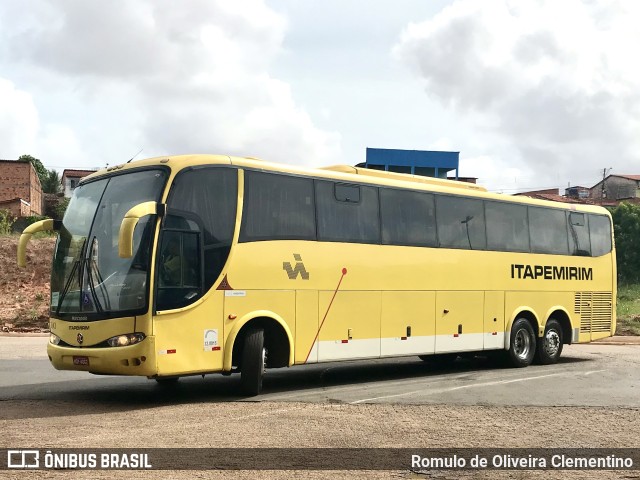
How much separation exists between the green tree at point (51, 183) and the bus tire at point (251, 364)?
8488cm

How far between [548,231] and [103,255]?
11150 millimetres

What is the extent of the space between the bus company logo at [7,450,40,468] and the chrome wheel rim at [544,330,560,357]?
528 inches

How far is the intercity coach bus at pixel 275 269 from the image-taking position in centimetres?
1135

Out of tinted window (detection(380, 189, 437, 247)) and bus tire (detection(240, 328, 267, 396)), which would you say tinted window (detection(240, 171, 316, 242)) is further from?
tinted window (detection(380, 189, 437, 247))

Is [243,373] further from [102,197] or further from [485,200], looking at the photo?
[485,200]

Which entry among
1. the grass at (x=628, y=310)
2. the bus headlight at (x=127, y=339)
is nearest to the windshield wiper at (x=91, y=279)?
the bus headlight at (x=127, y=339)

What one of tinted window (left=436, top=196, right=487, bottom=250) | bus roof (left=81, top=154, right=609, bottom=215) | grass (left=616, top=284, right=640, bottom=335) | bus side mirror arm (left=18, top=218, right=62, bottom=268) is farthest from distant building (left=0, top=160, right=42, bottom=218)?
bus side mirror arm (left=18, top=218, right=62, bottom=268)

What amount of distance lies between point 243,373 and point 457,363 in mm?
8555

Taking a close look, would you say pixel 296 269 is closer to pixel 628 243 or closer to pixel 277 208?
pixel 277 208

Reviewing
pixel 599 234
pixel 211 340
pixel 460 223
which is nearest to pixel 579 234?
pixel 599 234

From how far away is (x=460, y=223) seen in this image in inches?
657

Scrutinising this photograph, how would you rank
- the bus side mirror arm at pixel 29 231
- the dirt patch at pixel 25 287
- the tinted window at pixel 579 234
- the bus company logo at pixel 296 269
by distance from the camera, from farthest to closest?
the dirt patch at pixel 25 287 < the tinted window at pixel 579 234 < the bus company logo at pixel 296 269 < the bus side mirror arm at pixel 29 231

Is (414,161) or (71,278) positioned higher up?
(414,161)

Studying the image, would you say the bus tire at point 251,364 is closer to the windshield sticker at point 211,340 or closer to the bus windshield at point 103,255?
the windshield sticker at point 211,340
